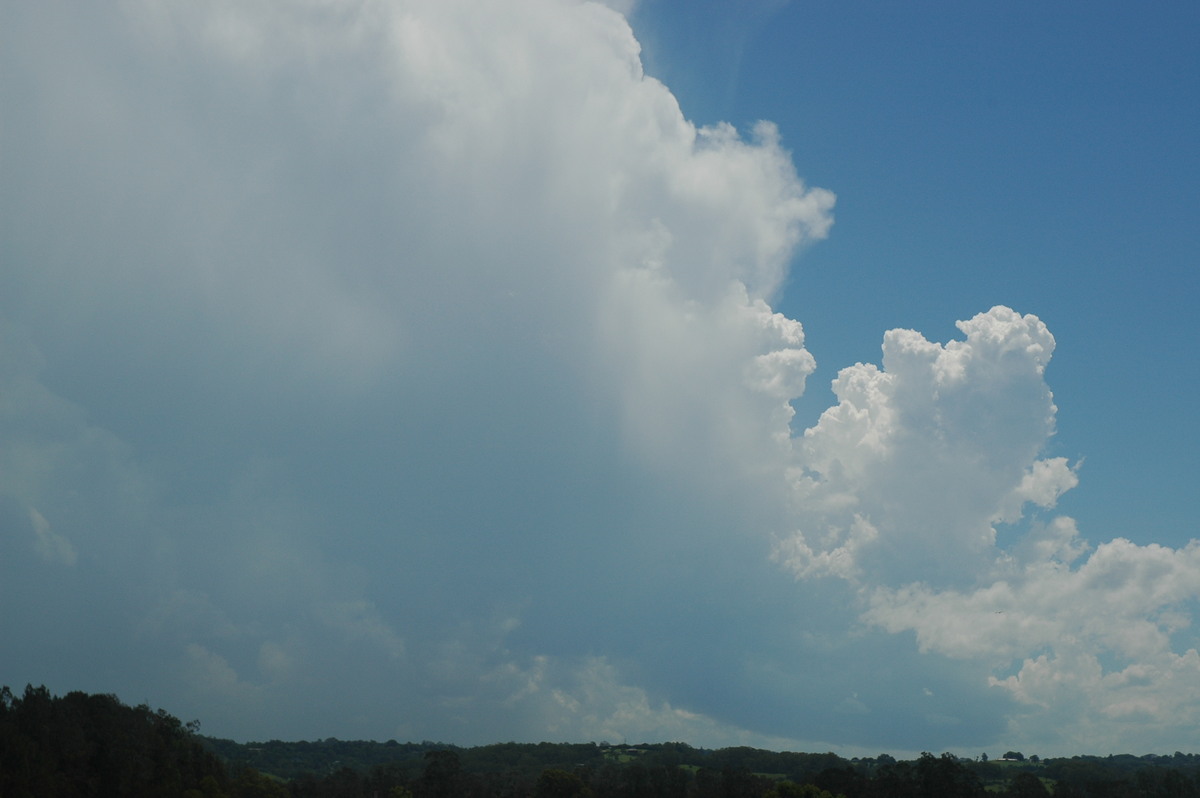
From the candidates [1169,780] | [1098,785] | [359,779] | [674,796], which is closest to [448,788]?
[359,779]

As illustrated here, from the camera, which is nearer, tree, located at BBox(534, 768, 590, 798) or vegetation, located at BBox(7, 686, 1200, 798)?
vegetation, located at BBox(7, 686, 1200, 798)

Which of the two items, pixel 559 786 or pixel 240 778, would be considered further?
pixel 559 786

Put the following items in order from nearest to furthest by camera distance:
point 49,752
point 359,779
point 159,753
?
point 49,752 < point 159,753 < point 359,779

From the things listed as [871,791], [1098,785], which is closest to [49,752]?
[871,791]

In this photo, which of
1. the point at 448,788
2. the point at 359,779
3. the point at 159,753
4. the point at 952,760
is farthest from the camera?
the point at 359,779

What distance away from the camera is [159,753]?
4825 inches

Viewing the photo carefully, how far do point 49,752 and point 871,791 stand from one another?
125 metres

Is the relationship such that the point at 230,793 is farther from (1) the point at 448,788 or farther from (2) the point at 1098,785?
(2) the point at 1098,785

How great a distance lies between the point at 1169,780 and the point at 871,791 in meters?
62.0

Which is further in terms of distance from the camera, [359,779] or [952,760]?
[359,779]

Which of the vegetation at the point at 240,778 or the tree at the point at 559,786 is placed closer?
the vegetation at the point at 240,778

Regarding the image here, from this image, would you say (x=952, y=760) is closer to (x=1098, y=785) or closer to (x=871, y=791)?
(x=871, y=791)

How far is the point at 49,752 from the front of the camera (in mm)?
105562

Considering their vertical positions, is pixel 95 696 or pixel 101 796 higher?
pixel 95 696
